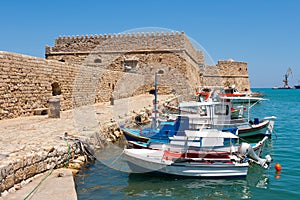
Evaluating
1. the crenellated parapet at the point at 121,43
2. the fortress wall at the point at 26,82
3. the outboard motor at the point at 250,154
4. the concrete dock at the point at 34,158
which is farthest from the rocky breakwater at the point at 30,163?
the crenellated parapet at the point at 121,43

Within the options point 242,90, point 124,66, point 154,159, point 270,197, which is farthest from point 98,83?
point 242,90

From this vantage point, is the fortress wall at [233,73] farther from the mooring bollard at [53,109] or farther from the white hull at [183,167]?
the white hull at [183,167]

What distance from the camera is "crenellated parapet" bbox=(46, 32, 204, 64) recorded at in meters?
→ 22.3

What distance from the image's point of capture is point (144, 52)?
23.4 m

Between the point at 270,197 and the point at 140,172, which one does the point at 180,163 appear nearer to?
the point at 140,172

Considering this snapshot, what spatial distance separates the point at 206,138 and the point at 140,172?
1.67 m

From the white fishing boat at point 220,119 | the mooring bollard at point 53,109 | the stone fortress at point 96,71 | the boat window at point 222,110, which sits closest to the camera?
the stone fortress at point 96,71

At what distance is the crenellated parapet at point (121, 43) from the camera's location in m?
22.3

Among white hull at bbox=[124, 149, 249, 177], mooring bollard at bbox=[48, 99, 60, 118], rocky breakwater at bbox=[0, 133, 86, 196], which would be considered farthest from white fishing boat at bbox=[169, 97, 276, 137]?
rocky breakwater at bbox=[0, 133, 86, 196]

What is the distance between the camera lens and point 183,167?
625 cm

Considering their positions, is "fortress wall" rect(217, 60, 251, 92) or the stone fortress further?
"fortress wall" rect(217, 60, 251, 92)

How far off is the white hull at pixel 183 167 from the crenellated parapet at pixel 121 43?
15988mm

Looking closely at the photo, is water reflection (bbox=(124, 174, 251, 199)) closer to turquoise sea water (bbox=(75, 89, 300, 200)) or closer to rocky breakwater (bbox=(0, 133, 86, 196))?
turquoise sea water (bbox=(75, 89, 300, 200))

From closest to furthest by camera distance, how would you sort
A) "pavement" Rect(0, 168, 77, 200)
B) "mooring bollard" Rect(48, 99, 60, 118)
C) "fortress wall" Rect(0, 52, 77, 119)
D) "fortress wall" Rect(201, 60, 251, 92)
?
"pavement" Rect(0, 168, 77, 200)
"fortress wall" Rect(0, 52, 77, 119)
"mooring bollard" Rect(48, 99, 60, 118)
"fortress wall" Rect(201, 60, 251, 92)
